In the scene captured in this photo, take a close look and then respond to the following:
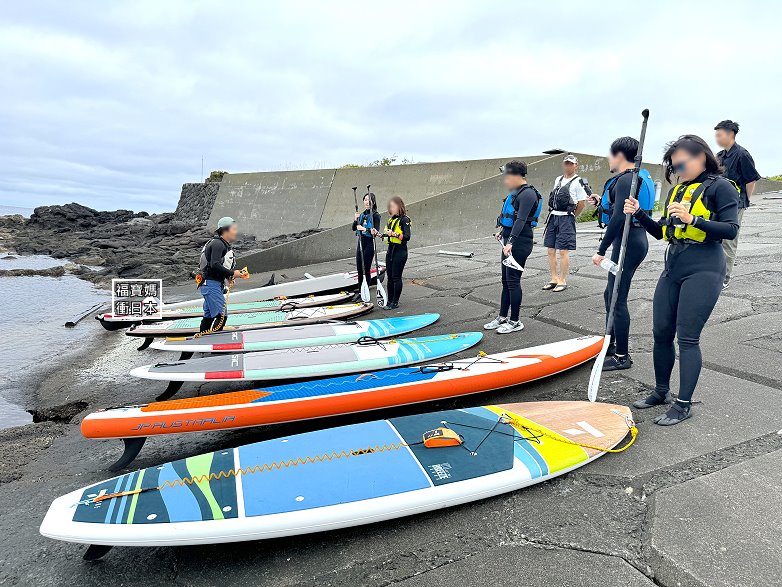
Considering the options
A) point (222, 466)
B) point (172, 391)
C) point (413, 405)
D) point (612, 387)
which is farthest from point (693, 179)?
point (172, 391)

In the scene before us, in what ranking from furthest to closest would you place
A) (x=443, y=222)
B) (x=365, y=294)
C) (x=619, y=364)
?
(x=443, y=222) → (x=365, y=294) → (x=619, y=364)

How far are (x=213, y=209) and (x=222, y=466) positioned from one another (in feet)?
80.2

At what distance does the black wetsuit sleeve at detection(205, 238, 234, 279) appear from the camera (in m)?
6.16

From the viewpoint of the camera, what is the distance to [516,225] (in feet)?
17.7

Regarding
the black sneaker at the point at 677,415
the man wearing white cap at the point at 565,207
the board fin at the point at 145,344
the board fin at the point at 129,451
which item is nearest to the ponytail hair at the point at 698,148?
the black sneaker at the point at 677,415

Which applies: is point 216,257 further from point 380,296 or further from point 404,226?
point 380,296

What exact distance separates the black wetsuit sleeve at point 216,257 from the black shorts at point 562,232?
14.8 feet

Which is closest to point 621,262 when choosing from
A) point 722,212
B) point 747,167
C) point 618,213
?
point 618,213

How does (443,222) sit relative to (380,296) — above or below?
above

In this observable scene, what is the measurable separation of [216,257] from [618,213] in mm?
4537

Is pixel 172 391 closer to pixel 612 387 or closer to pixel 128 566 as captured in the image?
pixel 128 566

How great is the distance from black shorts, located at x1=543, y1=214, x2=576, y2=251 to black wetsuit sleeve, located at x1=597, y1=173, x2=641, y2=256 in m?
2.86

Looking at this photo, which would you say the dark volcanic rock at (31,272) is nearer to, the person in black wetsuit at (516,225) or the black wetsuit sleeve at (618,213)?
the person in black wetsuit at (516,225)

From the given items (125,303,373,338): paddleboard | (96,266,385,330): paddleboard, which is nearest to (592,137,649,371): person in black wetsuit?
(125,303,373,338): paddleboard
